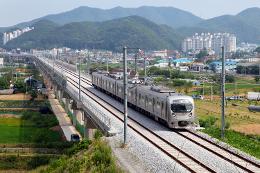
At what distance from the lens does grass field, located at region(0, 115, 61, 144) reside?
49.4 m

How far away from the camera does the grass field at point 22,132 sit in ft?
162

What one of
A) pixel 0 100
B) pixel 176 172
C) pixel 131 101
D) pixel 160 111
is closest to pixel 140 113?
pixel 131 101

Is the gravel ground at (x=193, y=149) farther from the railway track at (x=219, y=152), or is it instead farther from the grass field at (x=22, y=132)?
the grass field at (x=22, y=132)

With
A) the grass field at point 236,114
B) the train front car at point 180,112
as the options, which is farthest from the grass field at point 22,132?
the train front car at point 180,112

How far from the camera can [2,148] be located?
4341 cm

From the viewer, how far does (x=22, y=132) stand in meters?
55.5

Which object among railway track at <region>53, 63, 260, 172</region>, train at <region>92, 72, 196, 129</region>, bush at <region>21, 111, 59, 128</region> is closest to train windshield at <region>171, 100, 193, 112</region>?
train at <region>92, 72, 196, 129</region>

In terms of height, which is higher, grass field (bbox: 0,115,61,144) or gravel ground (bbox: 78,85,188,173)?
gravel ground (bbox: 78,85,188,173)

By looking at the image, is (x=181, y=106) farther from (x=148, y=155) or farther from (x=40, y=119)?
(x=40, y=119)

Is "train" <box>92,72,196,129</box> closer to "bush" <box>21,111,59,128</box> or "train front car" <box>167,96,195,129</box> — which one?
"train front car" <box>167,96,195,129</box>

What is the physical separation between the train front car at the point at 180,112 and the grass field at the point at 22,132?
22620 millimetres

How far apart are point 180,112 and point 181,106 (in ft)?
1.17

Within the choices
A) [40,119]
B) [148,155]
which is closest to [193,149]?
[148,155]

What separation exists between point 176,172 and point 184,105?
10079mm
